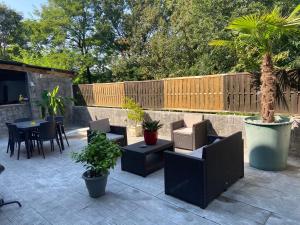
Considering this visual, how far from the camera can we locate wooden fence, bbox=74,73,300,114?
538 centimetres

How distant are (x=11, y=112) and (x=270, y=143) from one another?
855 cm

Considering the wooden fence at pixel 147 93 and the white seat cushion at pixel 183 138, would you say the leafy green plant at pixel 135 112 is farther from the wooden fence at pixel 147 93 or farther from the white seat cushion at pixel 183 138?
→ the white seat cushion at pixel 183 138

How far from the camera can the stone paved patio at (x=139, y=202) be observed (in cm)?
280

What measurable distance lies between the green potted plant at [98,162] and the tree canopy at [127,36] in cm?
623

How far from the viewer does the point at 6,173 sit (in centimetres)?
460

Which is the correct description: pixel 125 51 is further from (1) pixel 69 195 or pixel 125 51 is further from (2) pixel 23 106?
(1) pixel 69 195

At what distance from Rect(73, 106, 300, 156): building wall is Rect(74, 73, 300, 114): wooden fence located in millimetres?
294

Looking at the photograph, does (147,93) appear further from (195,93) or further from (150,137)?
(150,137)

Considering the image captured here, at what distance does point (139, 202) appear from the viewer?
323cm

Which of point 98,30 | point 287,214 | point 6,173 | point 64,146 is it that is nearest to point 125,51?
point 98,30

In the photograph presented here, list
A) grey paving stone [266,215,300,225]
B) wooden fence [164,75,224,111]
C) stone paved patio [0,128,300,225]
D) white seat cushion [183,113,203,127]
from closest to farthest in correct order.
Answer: grey paving stone [266,215,300,225], stone paved patio [0,128,300,225], white seat cushion [183,113,203,127], wooden fence [164,75,224,111]

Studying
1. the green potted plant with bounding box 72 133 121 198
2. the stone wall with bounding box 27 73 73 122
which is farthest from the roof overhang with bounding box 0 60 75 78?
the green potted plant with bounding box 72 133 121 198

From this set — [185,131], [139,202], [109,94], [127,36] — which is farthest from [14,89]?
[139,202]

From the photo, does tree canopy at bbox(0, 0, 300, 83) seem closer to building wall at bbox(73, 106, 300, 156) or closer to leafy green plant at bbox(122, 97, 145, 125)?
building wall at bbox(73, 106, 300, 156)
